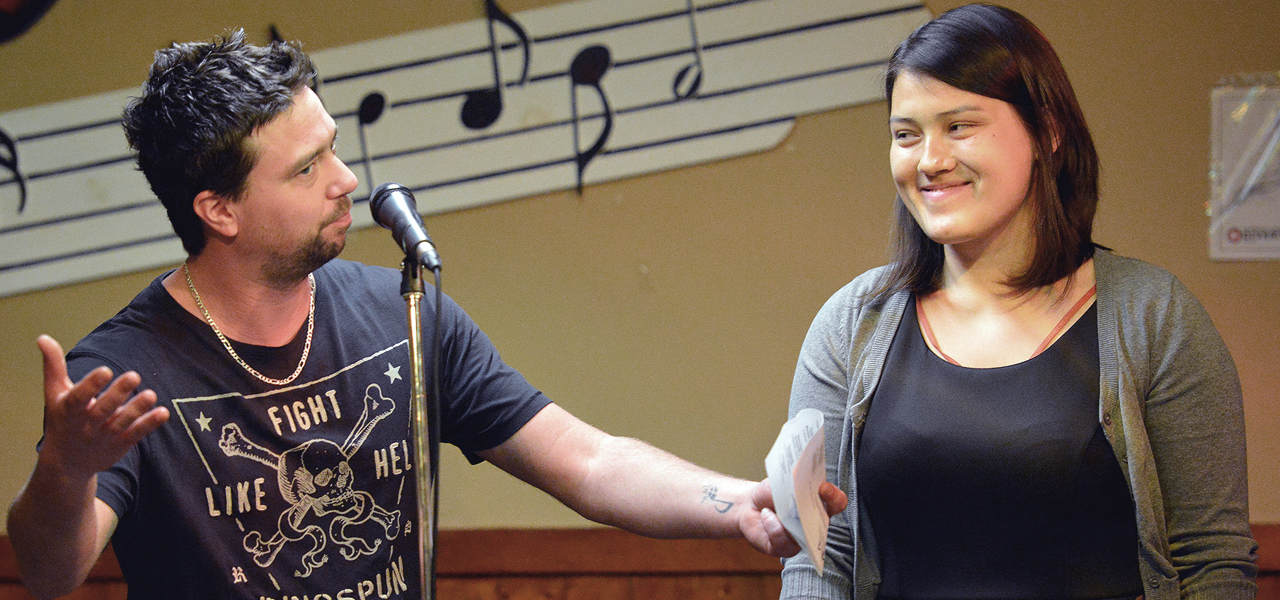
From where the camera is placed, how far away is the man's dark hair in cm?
158

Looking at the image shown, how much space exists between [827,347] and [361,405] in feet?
2.62

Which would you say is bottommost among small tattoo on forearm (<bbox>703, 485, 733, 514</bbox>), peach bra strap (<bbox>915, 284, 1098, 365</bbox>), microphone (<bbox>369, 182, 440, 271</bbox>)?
small tattoo on forearm (<bbox>703, 485, 733, 514</bbox>)

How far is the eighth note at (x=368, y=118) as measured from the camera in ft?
9.40

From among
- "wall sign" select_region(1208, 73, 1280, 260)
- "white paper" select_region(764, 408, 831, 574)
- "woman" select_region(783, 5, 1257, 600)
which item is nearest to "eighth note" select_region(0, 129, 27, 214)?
"woman" select_region(783, 5, 1257, 600)

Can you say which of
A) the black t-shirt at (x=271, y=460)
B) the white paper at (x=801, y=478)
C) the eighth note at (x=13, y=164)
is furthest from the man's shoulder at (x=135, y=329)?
the eighth note at (x=13, y=164)

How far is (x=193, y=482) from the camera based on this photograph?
1533 mm

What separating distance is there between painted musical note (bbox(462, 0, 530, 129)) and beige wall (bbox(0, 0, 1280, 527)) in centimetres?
4

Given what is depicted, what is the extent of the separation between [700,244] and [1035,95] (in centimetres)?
138

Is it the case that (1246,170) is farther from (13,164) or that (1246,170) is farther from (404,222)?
(13,164)

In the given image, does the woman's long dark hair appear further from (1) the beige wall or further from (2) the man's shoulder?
(2) the man's shoulder

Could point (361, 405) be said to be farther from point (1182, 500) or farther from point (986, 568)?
point (1182, 500)

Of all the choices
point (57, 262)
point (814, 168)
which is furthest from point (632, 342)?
point (57, 262)

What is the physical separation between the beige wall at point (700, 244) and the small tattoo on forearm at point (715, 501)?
114cm

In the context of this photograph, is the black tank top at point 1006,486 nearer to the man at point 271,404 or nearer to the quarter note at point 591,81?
the man at point 271,404
